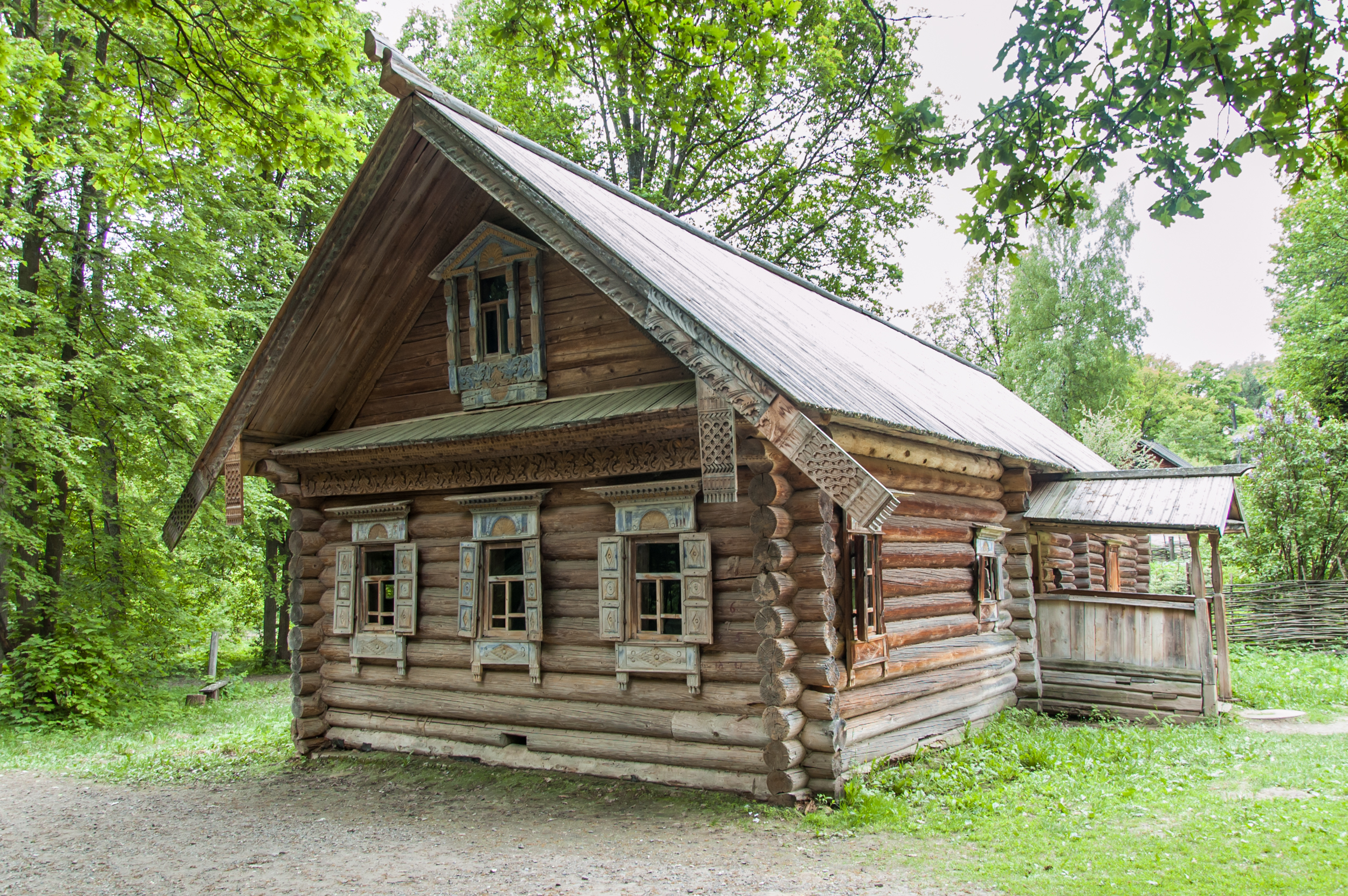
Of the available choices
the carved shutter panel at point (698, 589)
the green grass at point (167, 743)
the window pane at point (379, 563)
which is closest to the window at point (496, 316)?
the window pane at point (379, 563)

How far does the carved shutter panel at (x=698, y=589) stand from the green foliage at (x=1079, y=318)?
31.1 metres

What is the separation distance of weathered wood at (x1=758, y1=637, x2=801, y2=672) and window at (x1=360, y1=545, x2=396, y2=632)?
5.04 metres

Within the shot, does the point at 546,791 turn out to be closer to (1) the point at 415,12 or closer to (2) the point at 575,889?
(2) the point at 575,889

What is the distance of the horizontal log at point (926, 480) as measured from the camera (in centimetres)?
923

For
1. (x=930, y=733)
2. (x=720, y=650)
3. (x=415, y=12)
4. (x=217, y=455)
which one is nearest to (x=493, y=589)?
(x=720, y=650)

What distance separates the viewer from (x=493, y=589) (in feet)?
33.2

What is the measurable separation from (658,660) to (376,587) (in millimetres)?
4537

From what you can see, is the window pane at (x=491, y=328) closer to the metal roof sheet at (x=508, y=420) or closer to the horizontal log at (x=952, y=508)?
the metal roof sheet at (x=508, y=420)

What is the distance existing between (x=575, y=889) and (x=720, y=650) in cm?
268

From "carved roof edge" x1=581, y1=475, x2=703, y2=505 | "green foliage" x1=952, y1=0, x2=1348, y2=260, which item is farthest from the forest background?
"carved roof edge" x1=581, y1=475, x2=703, y2=505

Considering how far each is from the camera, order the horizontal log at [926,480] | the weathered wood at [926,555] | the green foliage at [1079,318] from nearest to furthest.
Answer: the horizontal log at [926,480]
the weathered wood at [926,555]
the green foliage at [1079,318]

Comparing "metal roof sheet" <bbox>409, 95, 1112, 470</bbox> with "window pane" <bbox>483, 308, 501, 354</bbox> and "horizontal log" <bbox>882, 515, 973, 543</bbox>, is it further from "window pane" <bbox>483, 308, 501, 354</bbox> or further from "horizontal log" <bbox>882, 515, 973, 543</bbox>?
"window pane" <bbox>483, 308, 501, 354</bbox>

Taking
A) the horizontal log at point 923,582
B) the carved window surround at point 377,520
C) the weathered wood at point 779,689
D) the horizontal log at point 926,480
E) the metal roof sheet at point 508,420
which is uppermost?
the metal roof sheet at point 508,420

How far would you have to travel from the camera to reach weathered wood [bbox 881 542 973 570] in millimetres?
9453
